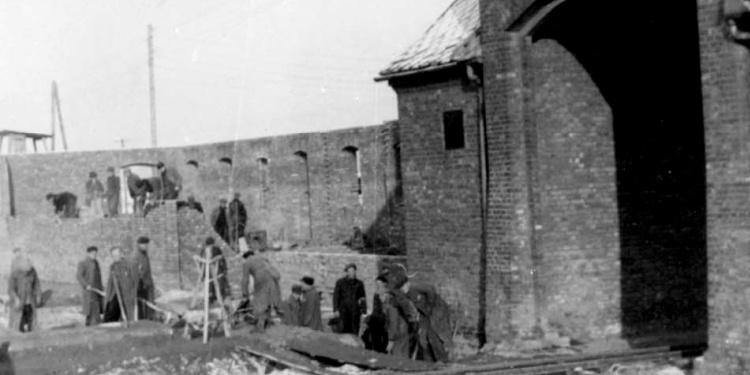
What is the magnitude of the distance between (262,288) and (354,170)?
1233 centimetres

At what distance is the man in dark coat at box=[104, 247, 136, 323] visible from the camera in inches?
675

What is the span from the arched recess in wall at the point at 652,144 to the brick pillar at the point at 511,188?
71 cm

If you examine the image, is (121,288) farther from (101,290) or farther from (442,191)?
(442,191)

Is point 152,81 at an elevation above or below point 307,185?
above

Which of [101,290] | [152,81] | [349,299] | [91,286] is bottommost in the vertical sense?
[349,299]

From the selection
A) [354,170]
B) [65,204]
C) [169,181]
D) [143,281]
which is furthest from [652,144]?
[65,204]

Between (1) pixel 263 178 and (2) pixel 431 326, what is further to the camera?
(1) pixel 263 178

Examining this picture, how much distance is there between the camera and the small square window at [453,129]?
15.5 meters

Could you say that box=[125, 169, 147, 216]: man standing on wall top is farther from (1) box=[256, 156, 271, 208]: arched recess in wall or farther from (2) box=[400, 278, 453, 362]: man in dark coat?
(2) box=[400, 278, 453, 362]: man in dark coat

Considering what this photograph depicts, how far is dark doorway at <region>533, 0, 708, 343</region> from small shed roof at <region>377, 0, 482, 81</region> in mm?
1330

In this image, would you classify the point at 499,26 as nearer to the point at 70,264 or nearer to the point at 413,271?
the point at 413,271

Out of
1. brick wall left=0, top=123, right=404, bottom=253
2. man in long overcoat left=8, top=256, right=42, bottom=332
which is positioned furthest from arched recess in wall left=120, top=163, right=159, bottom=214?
man in long overcoat left=8, top=256, right=42, bottom=332

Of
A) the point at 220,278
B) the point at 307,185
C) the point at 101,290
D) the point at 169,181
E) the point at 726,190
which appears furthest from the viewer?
the point at 169,181

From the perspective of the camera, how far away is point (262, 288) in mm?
15391
